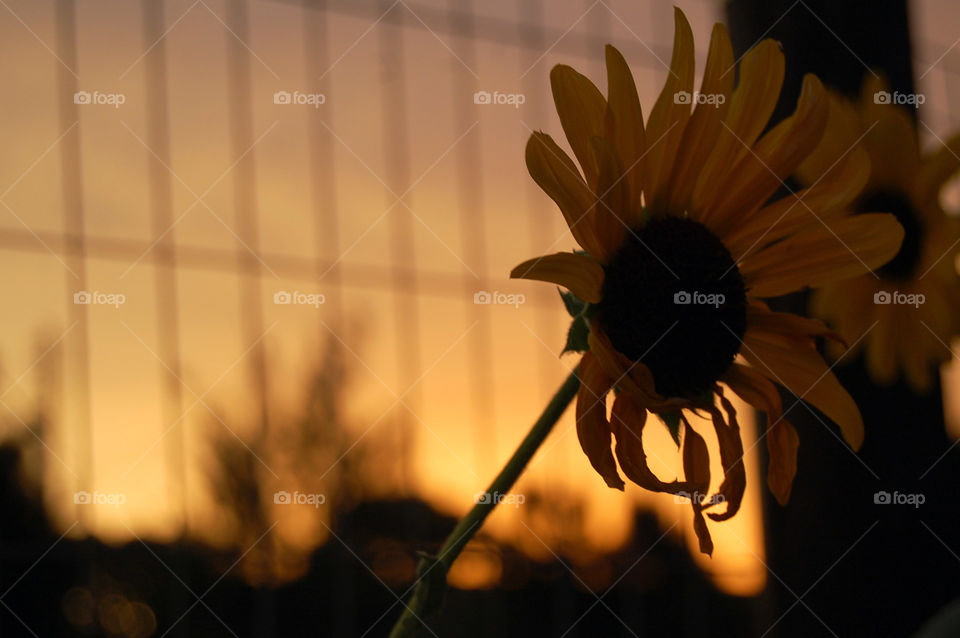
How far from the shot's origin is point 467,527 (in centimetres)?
28

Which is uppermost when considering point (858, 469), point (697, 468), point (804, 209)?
point (804, 209)

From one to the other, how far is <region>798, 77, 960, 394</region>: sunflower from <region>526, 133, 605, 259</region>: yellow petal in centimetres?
33

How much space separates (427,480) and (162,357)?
0.51 meters

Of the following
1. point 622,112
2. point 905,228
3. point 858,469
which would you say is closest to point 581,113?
point 622,112

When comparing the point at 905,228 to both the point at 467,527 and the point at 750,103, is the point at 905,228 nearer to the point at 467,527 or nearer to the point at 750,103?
the point at 750,103

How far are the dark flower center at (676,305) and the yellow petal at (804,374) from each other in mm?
14

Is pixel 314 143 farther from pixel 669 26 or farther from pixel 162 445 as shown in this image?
pixel 669 26

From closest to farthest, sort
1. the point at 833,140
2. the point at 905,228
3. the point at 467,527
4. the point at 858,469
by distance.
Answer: the point at 467,527
the point at 833,140
the point at 905,228
the point at 858,469

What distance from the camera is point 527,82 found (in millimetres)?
1530

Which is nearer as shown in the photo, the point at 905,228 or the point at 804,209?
the point at 804,209

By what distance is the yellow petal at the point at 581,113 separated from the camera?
0.32 m

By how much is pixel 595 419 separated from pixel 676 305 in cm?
7

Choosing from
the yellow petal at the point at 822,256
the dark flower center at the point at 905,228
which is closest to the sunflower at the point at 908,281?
the dark flower center at the point at 905,228

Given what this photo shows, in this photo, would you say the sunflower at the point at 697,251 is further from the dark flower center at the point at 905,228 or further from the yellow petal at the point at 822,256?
the dark flower center at the point at 905,228
